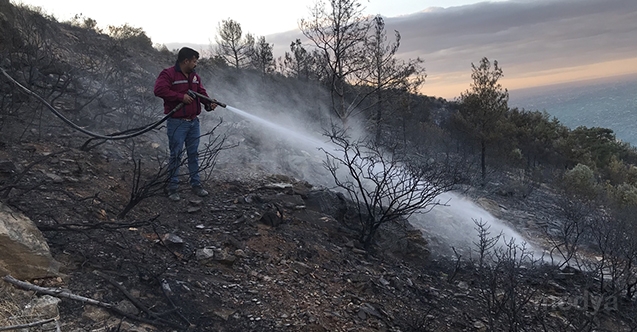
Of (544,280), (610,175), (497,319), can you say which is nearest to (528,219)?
(544,280)

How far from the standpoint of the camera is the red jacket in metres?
3.82

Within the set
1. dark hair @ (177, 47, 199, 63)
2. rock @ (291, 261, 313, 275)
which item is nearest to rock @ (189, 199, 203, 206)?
rock @ (291, 261, 313, 275)

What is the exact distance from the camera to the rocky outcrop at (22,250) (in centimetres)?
213

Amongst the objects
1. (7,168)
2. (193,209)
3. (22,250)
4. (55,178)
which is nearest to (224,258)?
(193,209)

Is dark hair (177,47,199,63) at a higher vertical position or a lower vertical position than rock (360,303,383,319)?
higher

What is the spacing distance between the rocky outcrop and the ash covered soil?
9cm

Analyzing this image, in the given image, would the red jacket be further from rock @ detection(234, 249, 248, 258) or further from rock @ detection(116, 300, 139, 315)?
rock @ detection(116, 300, 139, 315)

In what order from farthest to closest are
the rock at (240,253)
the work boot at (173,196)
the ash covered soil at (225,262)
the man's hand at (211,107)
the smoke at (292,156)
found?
the smoke at (292,156) < the work boot at (173,196) < the man's hand at (211,107) < the rock at (240,253) < the ash covered soil at (225,262)

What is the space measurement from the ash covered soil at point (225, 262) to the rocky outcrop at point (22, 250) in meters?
0.09

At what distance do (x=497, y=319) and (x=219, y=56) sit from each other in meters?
22.8

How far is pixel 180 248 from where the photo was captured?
3.27 meters

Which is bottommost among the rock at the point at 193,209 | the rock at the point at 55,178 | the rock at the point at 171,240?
the rock at the point at 171,240

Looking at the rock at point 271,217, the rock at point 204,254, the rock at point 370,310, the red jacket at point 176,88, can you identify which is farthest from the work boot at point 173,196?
the rock at point 370,310

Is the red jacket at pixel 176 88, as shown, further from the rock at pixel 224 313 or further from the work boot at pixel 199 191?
the rock at pixel 224 313
